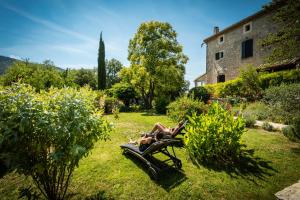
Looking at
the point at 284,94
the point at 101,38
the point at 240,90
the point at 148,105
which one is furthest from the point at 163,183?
the point at 101,38

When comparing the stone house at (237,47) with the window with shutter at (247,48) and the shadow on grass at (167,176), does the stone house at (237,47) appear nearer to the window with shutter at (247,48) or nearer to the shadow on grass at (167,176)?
the window with shutter at (247,48)

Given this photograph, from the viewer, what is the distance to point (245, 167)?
459cm

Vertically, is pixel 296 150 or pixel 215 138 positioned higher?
pixel 215 138

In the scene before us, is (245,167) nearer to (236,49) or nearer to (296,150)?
(296,150)

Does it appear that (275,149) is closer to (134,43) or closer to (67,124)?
(67,124)

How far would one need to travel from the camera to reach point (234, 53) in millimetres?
20578

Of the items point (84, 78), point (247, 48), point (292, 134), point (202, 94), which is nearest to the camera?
point (292, 134)

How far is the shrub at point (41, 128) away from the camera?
239cm

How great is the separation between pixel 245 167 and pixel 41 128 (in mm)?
4761

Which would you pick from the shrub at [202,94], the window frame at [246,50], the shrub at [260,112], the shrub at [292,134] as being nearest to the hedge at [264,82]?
the shrub at [202,94]

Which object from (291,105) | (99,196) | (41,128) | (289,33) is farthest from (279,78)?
(41,128)

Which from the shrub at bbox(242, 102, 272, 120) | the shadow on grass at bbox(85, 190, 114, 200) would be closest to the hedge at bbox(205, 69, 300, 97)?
the shrub at bbox(242, 102, 272, 120)

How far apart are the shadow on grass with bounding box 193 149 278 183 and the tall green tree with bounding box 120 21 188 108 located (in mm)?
13312

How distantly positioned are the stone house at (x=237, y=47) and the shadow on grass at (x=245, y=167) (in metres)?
14.2
